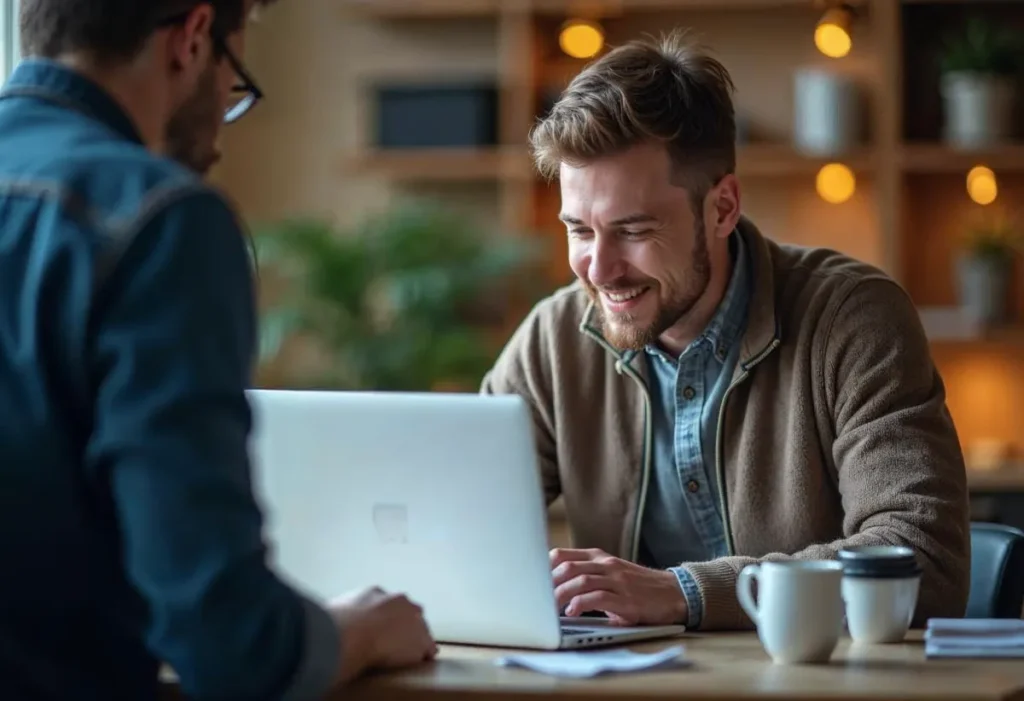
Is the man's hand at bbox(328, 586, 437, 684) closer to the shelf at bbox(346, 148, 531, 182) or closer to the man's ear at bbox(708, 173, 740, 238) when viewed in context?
the man's ear at bbox(708, 173, 740, 238)

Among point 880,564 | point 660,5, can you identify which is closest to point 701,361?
point 880,564

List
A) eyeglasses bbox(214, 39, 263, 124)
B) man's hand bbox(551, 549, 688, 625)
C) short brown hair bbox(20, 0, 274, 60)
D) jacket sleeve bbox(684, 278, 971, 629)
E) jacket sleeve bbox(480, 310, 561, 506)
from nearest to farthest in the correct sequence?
short brown hair bbox(20, 0, 274, 60) < eyeglasses bbox(214, 39, 263, 124) < man's hand bbox(551, 549, 688, 625) < jacket sleeve bbox(684, 278, 971, 629) < jacket sleeve bbox(480, 310, 561, 506)

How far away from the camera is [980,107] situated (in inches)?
184

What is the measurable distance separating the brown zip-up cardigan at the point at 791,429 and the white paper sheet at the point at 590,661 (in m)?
0.25

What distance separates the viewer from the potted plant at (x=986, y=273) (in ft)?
15.4

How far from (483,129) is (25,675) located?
3.81 metres

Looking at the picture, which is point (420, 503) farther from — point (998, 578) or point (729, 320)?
point (998, 578)

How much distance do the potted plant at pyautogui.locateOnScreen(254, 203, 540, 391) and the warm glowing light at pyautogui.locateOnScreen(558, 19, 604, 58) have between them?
641 mm

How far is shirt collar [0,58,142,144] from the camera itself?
140cm

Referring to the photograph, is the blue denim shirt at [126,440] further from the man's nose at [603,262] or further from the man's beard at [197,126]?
the man's nose at [603,262]

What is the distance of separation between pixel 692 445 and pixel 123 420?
1.22 m

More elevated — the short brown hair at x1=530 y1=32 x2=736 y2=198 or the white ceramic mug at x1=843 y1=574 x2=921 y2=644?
the short brown hair at x1=530 y1=32 x2=736 y2=198

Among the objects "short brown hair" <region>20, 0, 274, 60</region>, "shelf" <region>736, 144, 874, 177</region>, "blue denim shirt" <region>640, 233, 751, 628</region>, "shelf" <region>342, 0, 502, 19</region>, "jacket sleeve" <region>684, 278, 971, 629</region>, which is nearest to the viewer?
"short brown hair" <region>20, 0, 274, 60</region>

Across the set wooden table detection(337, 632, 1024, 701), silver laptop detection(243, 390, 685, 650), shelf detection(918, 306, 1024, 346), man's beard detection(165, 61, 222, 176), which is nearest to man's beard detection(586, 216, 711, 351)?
silver laptop detection(243, 390, 685, 650)
